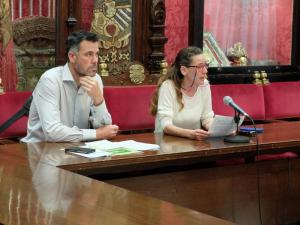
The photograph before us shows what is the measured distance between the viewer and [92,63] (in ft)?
12.2

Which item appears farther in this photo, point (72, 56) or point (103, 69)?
point (103, 69)

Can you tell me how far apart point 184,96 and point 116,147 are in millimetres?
844

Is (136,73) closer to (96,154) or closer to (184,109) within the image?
(184,109)

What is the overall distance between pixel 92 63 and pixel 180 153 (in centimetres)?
77

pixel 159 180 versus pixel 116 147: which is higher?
pixel 116 147

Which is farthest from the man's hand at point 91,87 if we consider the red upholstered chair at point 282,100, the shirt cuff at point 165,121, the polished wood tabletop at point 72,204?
the red upholstered chair at point 282,100

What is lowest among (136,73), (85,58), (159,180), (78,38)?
(159,180)

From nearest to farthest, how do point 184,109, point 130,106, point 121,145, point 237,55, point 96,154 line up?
point 96,154, point 121,145, point 184,109, point 130,106, point 237,55

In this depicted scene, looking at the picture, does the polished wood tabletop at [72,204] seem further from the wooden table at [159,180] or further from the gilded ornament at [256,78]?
the gilded ornament at [256,78]

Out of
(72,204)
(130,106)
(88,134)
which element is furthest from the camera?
(130,106)

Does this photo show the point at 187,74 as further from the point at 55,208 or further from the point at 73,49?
the point at 55,208

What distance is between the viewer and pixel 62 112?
370 centimetres

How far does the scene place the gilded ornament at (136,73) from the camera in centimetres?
497

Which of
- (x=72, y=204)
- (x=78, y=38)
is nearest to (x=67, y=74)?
(x=78, y=38)
